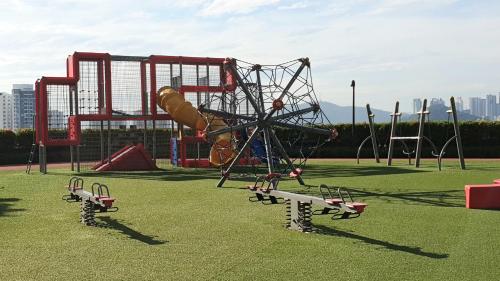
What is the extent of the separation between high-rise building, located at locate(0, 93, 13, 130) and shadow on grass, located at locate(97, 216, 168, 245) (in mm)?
58802

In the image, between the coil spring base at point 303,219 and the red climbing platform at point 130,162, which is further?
the red climbing platform at point 130,162

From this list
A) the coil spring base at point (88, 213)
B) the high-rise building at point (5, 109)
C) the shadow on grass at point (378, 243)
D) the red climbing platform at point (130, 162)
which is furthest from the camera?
the high-rise building at point (5, 109)

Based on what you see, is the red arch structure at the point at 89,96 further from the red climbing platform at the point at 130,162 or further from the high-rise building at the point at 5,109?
the high-rise building at the point at 5,109

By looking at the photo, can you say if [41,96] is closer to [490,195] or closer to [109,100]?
[109,100]

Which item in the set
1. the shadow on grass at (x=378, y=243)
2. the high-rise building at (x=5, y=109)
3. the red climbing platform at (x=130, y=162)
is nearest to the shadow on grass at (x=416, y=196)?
the shadow on grass at (x=378, y=243)

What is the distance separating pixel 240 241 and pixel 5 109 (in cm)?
6680

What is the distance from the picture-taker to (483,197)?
11.1m

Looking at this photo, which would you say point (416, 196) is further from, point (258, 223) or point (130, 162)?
point (130, 162)

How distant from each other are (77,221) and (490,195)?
7567 mm

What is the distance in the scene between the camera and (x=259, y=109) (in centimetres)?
1669

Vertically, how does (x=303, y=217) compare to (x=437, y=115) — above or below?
below

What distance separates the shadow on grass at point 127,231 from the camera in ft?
27.0

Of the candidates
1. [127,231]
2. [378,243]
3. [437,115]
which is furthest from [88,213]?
[437,115]

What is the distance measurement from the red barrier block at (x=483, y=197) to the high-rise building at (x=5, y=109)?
6095 cm
